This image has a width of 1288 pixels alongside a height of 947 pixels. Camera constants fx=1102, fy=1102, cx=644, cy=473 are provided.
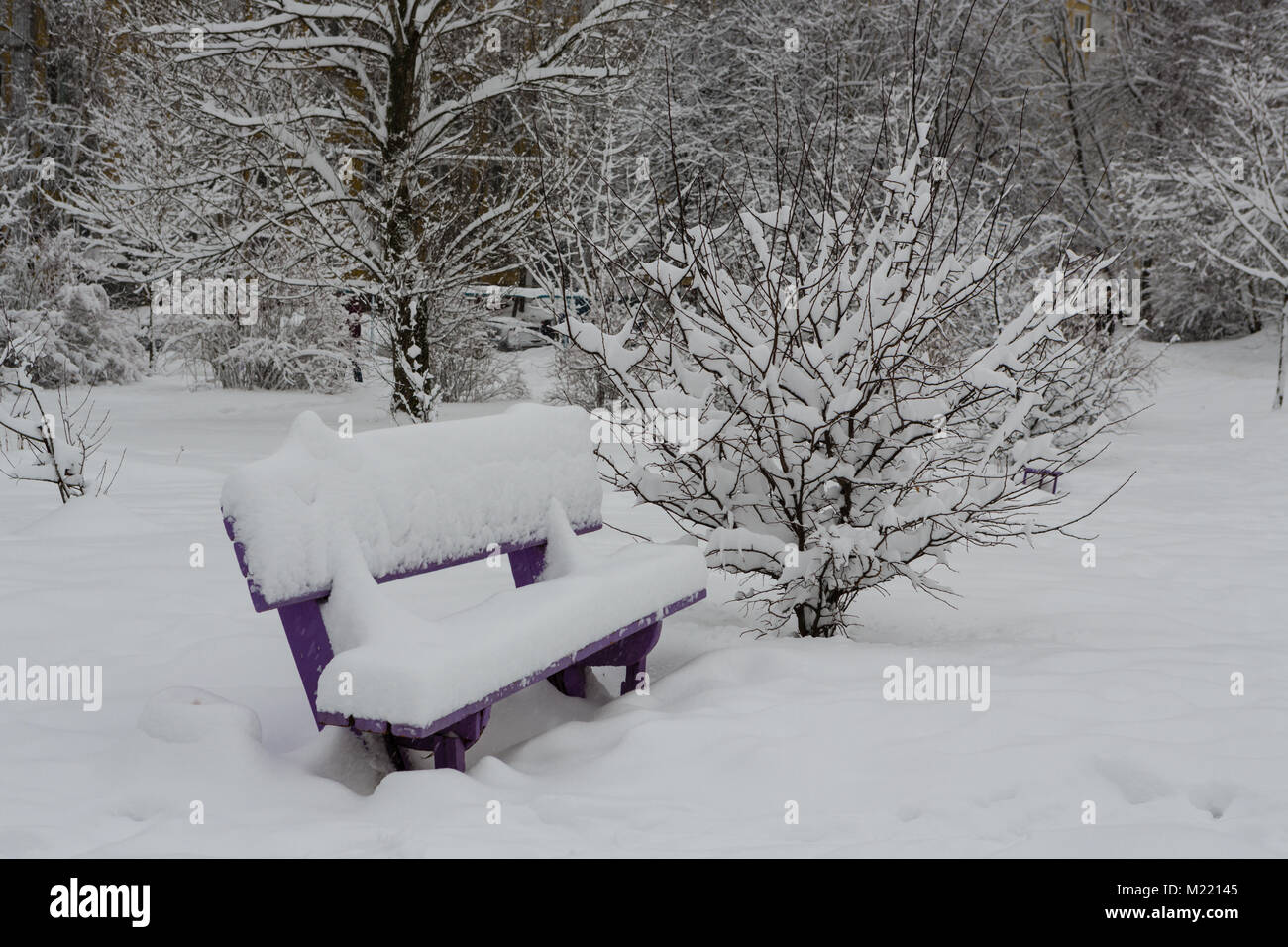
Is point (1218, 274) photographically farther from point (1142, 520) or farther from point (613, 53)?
point (1142, 520)

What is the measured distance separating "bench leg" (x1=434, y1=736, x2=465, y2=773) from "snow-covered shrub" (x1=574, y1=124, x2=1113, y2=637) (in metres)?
1.41

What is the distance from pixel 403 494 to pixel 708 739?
104 centimetres

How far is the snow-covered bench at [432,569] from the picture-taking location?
2.42m

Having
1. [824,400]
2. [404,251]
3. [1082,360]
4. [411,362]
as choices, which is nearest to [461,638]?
[824,400]

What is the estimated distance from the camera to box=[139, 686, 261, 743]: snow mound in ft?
9.14

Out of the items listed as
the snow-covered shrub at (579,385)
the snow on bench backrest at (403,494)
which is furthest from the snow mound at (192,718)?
the snow-covered shrub at (579,385)

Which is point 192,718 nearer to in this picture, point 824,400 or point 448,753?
point 448,753

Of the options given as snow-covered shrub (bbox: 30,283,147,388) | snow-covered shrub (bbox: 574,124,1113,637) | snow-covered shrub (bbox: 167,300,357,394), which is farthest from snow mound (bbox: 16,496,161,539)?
snow-covered shrub (bbox: 30,283,147,388)

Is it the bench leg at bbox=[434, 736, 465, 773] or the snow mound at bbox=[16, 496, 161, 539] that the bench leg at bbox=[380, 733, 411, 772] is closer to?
the bench leg at bbox=[434, 736, 465, 773]

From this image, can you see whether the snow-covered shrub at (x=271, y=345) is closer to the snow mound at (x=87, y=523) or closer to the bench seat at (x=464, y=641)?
the snow mound at (x=87, y=523)

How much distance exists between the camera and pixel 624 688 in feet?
11.8

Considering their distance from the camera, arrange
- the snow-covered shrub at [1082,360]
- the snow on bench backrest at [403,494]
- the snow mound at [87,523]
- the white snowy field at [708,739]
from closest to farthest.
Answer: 1. the white snowy field at [708,739]
2. the snow on bench backrest at [403,494]
3. the snow mound at [87,523]
4. the snow-covered shrub at [1082,360]

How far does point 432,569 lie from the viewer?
3.02 metres

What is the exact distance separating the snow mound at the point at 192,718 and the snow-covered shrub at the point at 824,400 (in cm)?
155
